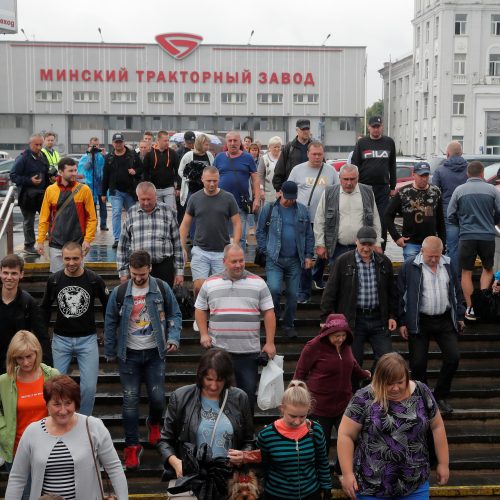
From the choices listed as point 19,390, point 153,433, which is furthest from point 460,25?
point 19,390

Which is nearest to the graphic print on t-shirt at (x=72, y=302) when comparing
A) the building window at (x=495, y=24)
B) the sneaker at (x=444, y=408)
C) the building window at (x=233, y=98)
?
the sneaker at (x=444, y=408)

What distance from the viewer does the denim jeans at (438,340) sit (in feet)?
25.1

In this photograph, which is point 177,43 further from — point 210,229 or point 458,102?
point 210,229

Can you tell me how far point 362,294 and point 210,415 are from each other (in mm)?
2692

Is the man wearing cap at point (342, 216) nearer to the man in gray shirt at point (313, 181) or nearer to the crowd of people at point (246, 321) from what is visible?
the crowd of people at point (246, 321)

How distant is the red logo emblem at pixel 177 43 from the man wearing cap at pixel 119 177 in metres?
50.7

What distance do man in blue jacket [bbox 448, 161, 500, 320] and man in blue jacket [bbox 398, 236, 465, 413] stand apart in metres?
1.68

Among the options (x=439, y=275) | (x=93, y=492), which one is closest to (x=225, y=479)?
(x=93, y=492)

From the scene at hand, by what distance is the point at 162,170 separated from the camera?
1188 cm

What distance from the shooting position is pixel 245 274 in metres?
6.99

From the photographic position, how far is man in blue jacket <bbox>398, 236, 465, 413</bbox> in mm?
7590

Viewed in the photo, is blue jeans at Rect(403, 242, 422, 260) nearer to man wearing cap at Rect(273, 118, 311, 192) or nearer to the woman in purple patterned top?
man wearing cap at Rect(273, 118, 311, 192)

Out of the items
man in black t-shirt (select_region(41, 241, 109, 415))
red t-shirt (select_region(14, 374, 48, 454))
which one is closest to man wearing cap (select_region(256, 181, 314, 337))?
man in black t-shirt (select_region(41, 241, 109, 415))

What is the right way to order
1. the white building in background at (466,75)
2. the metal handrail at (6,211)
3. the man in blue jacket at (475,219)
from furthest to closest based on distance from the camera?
1. the white building in background at (466,75)
2. the metal handrail at (6,211)
3. the man in blue jacket at (475,219)
